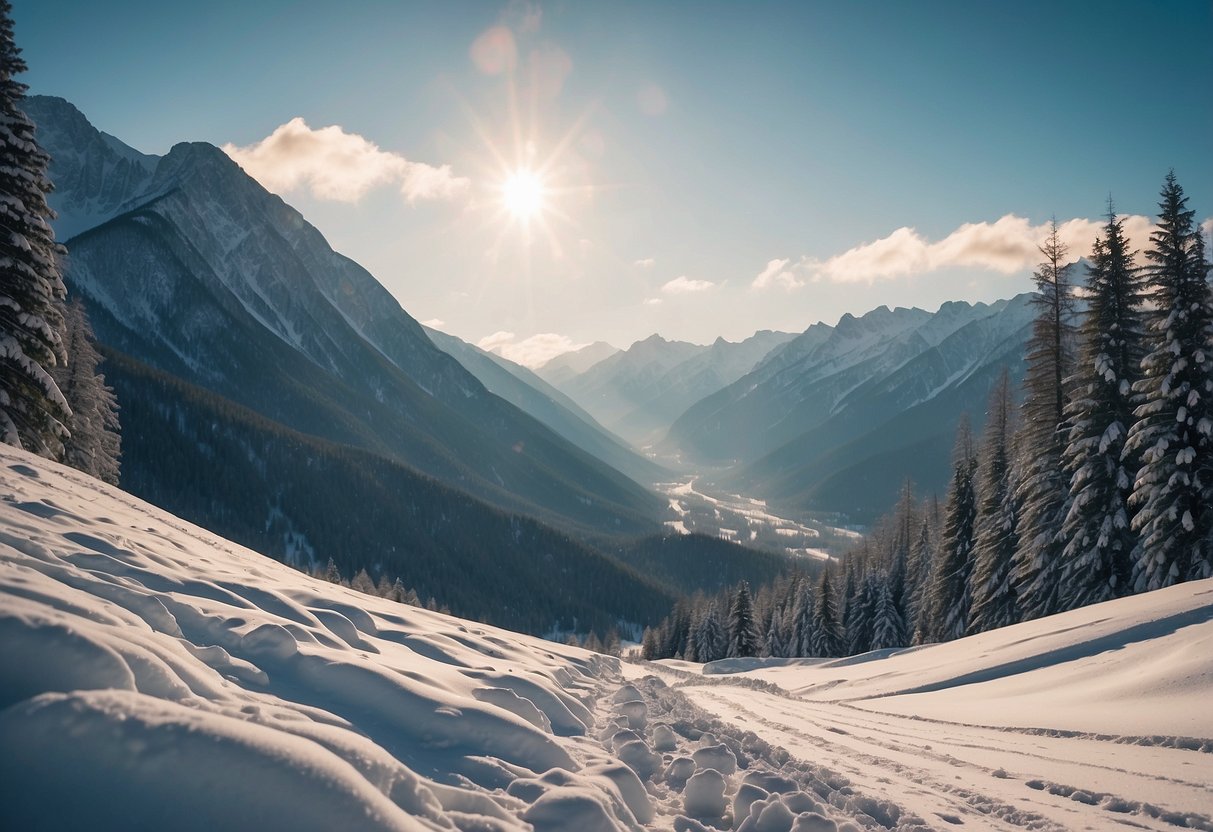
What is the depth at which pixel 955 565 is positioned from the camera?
37.7 m

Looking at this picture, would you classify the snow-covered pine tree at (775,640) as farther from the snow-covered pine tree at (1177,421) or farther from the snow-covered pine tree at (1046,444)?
the snow-covered pine tree at (1177,421)

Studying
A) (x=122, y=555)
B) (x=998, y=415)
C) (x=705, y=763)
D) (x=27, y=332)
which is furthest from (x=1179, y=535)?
(x=27, y=332)

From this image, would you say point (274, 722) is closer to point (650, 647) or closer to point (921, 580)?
point (921, 580)

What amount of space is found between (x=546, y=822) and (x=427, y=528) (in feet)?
462

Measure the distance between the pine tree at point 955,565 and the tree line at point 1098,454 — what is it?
0.08 m

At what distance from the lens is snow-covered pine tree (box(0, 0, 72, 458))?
55.3 ft

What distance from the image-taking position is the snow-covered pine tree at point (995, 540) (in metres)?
29.9

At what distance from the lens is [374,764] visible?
370 cm

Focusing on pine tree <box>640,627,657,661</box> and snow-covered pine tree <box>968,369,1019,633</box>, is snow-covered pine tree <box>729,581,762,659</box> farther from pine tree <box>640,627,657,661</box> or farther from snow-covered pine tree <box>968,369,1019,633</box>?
pine tree <box>640,627,657,661</box>

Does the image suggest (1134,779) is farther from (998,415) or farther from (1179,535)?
(998,415)

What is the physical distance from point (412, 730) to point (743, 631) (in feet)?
178

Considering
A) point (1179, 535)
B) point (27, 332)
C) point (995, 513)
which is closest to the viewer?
point (27, 332)

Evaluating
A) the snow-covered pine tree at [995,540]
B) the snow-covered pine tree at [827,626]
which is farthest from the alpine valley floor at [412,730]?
the snow-covered pine tree at [827,626]

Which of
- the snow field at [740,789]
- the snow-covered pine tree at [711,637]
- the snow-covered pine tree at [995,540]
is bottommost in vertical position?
the snow-covered pine tree at [711,637]
